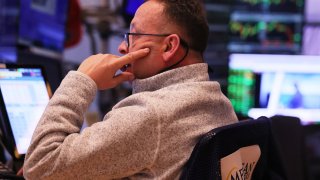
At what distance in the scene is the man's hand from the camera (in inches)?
51.4

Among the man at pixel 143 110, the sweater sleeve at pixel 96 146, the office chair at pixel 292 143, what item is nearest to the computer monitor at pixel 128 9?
the office chair at pixel 292 143

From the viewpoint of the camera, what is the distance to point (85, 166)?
114cm

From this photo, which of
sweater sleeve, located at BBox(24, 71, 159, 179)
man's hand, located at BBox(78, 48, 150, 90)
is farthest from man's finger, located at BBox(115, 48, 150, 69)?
sweater sleeve, located at BBox(24, 71, 159, 179)

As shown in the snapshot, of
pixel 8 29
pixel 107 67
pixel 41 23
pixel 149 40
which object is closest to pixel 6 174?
pixel 107 67

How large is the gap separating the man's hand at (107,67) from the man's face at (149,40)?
0.06ft

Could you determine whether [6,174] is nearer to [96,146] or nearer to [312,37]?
[96,146]

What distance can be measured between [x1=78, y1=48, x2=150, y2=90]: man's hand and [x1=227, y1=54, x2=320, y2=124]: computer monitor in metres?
2.32

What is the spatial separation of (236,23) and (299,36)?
530 millimetres

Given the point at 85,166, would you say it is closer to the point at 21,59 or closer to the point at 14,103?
the point at 14,103

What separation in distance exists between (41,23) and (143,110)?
2.86 meters

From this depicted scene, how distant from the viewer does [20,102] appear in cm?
179

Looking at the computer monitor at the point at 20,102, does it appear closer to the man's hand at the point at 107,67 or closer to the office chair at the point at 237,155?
the man's hand at the point at 107,67

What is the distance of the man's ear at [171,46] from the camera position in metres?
1.30

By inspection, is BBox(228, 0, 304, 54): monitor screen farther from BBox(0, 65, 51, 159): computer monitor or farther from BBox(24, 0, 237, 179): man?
BBox(24, 0, 237, 179): man
